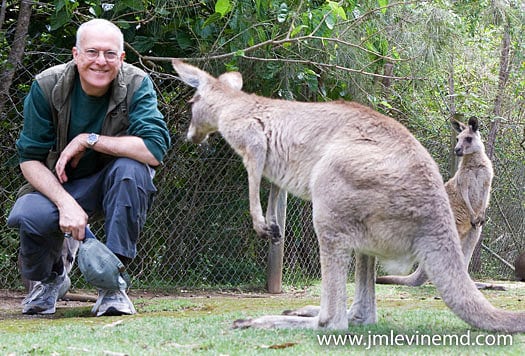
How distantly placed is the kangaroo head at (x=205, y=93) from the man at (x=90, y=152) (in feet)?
0.64

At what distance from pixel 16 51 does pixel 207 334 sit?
9.22 ft

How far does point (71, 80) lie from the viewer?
13.0ft

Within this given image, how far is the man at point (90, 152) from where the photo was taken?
384cm

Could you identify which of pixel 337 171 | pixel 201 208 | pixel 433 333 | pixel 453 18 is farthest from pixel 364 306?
pixel 453 18

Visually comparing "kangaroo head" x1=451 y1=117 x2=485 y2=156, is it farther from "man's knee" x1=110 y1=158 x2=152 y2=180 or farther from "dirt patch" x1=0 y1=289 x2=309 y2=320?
"man's knee" x1=110 y1=158 x2=152 y2=180

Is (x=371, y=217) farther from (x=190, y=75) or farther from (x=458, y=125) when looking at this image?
(x=458, y=125)

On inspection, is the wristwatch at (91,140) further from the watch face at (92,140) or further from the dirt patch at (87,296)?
the dirt patch at (87,296)

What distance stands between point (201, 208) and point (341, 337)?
2913mm

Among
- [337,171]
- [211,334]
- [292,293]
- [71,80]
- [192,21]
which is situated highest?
[192,21]

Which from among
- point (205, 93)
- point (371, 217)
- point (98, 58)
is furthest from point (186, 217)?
point (371, 217)

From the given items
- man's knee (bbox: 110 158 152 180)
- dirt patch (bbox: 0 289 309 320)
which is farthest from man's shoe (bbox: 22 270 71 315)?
man's knee (bbox: 110 158 152 180)

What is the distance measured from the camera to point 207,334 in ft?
10.4

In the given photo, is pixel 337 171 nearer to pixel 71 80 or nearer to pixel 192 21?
pixel 71 80

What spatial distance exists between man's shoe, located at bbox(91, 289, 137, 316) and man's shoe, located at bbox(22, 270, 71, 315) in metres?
0.35
